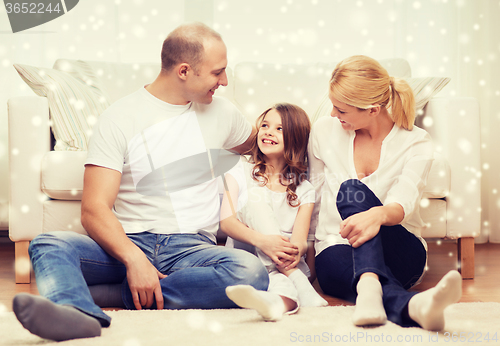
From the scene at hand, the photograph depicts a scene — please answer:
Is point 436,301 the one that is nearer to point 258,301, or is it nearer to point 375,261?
point 375,261

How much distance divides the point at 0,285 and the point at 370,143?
1.24 m

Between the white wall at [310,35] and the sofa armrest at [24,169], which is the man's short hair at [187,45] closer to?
the sofa armrest at [24,169]

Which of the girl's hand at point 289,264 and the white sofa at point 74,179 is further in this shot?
the white sofa at point 74,179

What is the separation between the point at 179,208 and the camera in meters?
1.15

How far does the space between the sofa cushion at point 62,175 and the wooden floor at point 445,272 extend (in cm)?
31

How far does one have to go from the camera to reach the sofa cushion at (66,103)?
58.8 inches

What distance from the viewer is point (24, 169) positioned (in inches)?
54.8

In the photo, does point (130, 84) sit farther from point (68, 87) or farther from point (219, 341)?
point (219, 341)

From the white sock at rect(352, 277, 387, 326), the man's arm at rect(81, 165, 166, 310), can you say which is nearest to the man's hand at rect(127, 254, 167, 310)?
the man's arm at rect(81, 165, 166, 310)

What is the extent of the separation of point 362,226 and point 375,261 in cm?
8

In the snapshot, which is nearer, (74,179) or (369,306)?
(369,306)

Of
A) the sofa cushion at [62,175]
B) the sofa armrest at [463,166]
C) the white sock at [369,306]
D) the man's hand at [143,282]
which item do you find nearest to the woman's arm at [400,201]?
the white sock at [369,306]

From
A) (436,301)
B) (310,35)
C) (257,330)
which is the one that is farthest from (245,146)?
(310,35)

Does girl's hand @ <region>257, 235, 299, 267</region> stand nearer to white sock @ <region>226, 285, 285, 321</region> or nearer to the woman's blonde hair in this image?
white sock @ <region>226, 285, 285, 321</region>
